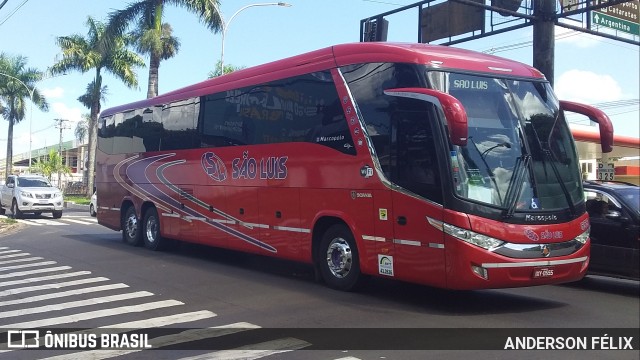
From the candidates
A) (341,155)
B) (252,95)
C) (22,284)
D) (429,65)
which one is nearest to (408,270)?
(341,155)

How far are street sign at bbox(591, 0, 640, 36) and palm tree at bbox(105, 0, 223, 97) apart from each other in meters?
19.1

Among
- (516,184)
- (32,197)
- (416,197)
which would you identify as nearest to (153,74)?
(32,197)

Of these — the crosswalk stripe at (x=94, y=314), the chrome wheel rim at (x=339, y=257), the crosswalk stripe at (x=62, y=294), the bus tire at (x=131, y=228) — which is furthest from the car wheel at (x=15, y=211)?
the chrome wheel rim at (x=339, y=257)

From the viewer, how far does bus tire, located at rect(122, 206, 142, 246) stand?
16469mm

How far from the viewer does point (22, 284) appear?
1105 cm

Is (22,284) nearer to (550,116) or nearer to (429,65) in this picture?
(429,65)

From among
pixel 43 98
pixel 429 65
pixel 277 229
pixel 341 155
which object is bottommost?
pixel 277 229

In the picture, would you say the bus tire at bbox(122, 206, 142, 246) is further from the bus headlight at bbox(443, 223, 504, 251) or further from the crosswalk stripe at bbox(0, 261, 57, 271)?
the bus headlight at bbox(443, 223, 504, 251)

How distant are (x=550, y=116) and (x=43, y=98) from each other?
56.7m

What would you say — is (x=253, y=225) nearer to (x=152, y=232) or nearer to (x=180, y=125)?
(x=180, y=125)

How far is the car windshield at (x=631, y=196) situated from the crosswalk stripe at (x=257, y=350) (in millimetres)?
6367

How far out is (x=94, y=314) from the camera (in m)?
8.49

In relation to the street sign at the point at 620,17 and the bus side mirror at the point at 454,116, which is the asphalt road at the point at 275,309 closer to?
the bus side mirror at the point at 454,116

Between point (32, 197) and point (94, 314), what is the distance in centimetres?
2148
